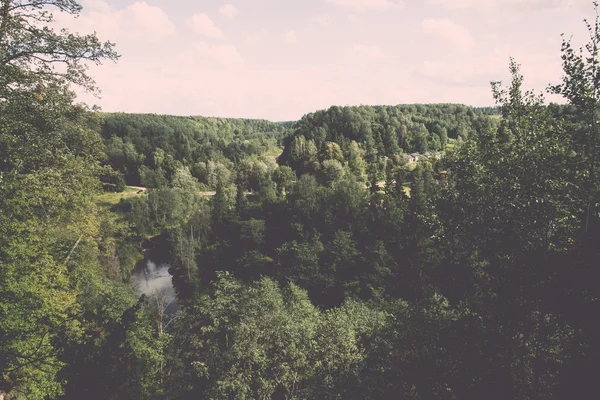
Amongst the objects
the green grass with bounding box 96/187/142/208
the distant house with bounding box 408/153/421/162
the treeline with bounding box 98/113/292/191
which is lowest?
the green grass with bounding box 96/187/142/208

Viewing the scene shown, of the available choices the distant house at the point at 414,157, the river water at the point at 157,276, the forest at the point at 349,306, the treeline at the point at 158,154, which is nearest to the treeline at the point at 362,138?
the distant house at the point at 414,157

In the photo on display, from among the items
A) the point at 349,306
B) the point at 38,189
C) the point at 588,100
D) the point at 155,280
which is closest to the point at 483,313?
the point at 588,100

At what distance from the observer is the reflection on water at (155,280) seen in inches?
1662

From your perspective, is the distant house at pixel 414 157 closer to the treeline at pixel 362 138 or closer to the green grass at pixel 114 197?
the treeline at pixel 362 138

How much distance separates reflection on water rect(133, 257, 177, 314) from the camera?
42.2m

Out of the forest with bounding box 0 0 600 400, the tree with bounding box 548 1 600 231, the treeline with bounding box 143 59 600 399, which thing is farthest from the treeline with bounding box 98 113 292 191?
the tree with bounding box 548 1 600 231

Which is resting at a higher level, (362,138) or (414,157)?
(362,138)

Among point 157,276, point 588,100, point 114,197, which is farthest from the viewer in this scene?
point 114,197

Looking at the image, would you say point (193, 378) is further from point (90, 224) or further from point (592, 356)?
point (592, 356)

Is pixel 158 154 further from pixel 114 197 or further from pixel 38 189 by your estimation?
pixel 38 189

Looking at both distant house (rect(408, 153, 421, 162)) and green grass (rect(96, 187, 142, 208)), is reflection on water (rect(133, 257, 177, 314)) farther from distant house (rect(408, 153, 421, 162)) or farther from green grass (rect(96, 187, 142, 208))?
distant house (rect(408, 153, 421, 162))

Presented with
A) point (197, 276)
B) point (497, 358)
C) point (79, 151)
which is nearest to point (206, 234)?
point (197, 276)

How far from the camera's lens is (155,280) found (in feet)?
162

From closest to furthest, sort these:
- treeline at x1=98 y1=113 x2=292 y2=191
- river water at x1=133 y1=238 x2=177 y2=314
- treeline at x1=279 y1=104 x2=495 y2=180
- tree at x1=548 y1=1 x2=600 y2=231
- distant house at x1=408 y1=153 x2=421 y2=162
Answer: tree at x1=548 y1=1 x2=600 y2=231
river water at x1=133 y1=238 x2=177 y2=314
treeline at x1=279 y1=104 x2=495 y2=180
treeline at x1=98 y1=113 x2=292 y2=191
distant house at x1=408 y1=153 x2=421 y2=162
